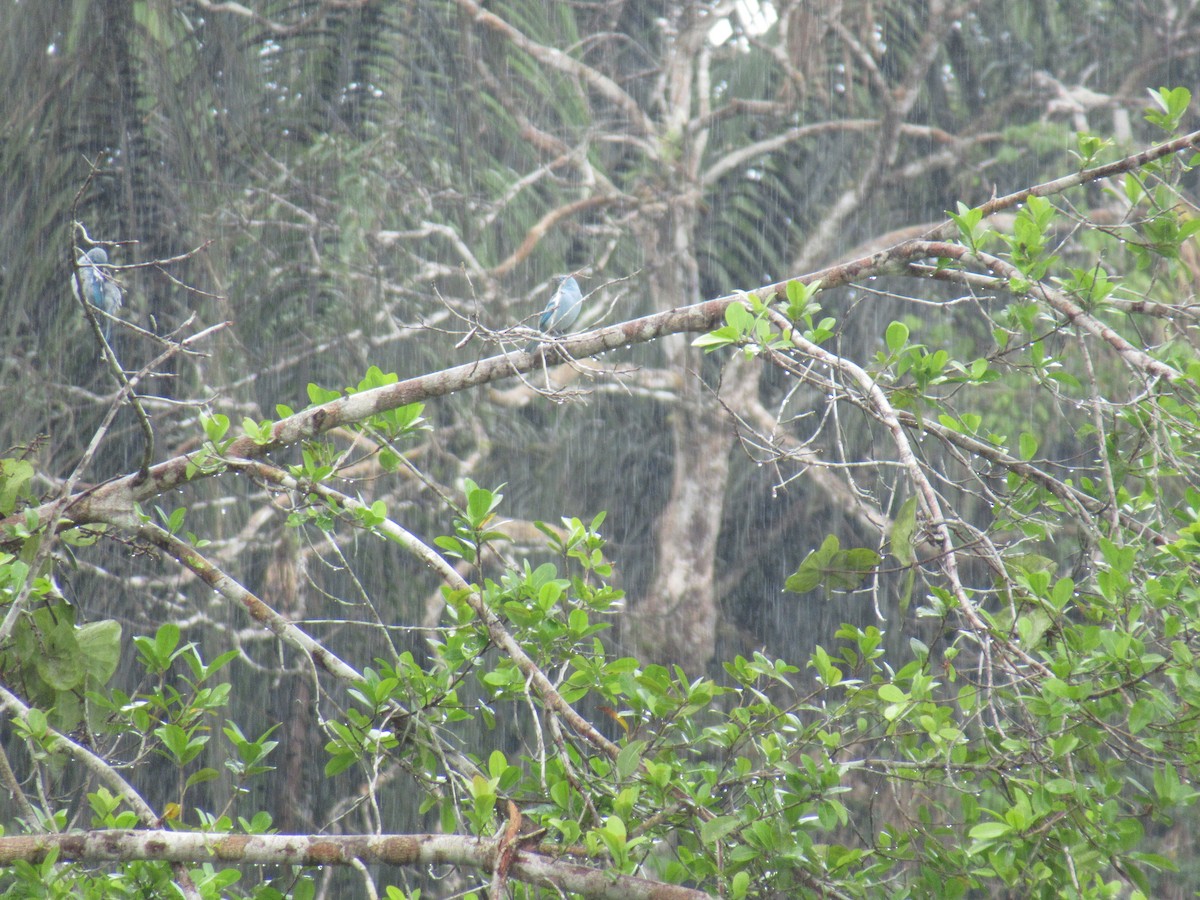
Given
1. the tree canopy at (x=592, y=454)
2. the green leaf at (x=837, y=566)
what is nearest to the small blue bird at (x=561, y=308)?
the tree canopy at (x=592, y=454)

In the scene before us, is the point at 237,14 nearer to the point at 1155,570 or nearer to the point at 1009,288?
the point at 1009,288

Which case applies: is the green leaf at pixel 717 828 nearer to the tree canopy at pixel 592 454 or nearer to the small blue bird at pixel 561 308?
the tree canopy at pixel 592 454

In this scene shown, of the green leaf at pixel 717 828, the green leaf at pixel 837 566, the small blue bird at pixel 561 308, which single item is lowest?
the green leaf at pixel 717 828

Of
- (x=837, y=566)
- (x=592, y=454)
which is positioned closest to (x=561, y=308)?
(x=837, y=566)

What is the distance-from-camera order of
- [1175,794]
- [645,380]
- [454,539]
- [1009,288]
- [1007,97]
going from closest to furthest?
[1175,794], [1009,288], [454,539], [645,380], [1007,97]

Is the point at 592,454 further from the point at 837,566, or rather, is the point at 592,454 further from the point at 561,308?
the point at 837,566

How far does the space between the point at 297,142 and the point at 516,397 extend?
1630 millimetres

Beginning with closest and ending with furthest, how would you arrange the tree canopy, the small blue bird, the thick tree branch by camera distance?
the thick tree branch, the tree canopy, the small blue bird

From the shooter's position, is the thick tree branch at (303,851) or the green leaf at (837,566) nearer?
the thick tree branch at (303,851)

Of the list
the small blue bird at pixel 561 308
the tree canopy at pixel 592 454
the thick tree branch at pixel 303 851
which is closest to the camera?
the thick tree branch at pixel 303 851

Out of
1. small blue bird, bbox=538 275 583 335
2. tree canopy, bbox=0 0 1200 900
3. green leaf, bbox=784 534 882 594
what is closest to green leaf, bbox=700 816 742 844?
tree canopy, bbox=0 0 1200 900

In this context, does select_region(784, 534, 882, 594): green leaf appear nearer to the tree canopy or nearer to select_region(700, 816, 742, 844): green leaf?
the tree canopy

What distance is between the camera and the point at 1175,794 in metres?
1.42

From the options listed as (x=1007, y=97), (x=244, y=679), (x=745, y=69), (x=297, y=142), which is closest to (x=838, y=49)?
(x=745, y=69)
